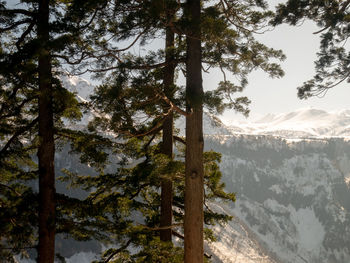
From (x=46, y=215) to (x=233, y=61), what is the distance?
5114 millimetres

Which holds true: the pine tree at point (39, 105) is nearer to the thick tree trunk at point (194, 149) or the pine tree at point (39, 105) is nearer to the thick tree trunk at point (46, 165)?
the thick tree trunk at point (46, 165)

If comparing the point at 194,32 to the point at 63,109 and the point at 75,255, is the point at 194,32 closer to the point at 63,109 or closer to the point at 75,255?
the point at 63,109

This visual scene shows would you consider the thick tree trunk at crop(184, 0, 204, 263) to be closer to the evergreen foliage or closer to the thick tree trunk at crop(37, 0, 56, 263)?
the evergreen foliage

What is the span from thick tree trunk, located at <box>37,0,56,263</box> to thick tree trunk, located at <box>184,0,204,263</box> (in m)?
2.87

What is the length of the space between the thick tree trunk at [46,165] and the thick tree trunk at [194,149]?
2.87 m

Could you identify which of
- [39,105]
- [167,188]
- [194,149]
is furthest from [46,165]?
[194,149]

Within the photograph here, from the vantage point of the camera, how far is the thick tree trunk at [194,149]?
5.83 m

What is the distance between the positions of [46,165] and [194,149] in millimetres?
3250

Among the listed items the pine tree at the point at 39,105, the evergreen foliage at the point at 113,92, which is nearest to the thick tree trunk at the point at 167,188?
the evergreen foliage at the point at 113,92

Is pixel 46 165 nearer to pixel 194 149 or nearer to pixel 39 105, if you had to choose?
pixel 39 105

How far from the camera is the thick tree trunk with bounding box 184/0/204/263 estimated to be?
229 inches

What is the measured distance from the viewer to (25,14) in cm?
730

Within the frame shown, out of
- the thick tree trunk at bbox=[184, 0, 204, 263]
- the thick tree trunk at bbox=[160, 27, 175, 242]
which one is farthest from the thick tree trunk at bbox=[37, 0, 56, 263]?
the thick tree trunk at bbox=[184, 0, 204, 263]

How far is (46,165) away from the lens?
701 cm
